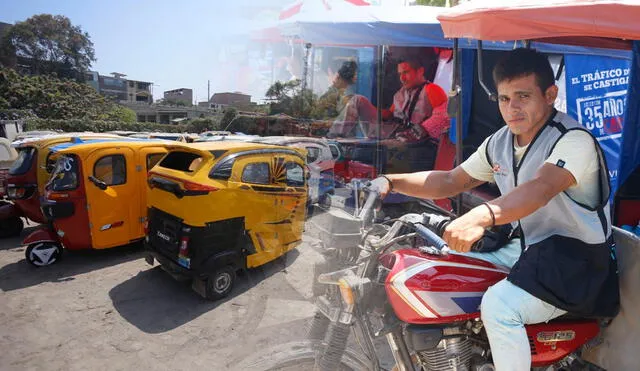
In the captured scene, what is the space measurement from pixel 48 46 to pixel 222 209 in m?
53.6

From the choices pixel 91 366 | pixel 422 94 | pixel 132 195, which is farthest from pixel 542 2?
pixel 132 195

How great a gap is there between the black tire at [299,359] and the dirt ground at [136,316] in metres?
1.00

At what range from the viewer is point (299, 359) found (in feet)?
5.64

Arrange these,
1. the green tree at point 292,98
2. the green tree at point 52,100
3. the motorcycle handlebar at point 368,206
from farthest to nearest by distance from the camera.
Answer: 1. the green tree at point 52,100
2. the green tree at point 292,98
3. the motorcycle handlebar at point 368,206

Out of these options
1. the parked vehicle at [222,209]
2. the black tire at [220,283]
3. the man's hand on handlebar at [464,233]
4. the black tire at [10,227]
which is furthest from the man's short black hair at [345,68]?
the black tire at [10,227]

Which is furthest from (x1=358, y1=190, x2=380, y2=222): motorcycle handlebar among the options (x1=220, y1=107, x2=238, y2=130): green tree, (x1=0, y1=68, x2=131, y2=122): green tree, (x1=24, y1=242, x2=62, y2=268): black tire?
(x1=0, y1=68, x2=131, y2=122): green tree

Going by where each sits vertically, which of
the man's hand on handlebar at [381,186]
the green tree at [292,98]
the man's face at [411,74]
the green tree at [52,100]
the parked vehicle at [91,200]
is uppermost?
the green tree at [52,100]

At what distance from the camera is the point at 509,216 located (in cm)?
143

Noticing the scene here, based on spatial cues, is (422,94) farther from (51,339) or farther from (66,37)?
(66,37)

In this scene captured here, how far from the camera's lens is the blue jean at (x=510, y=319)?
1.52m

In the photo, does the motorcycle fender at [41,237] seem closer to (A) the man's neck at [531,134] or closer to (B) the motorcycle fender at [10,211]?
(B) the motorcycle fender at [10,211]

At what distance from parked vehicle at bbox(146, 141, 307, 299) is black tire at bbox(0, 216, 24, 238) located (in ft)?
12.1

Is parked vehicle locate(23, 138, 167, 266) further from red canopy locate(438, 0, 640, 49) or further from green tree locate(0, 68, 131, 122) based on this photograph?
green tree locate(0, 68, 131, 122)

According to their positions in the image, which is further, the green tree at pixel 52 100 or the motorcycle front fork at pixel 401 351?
the green tree at pixel 52 100
